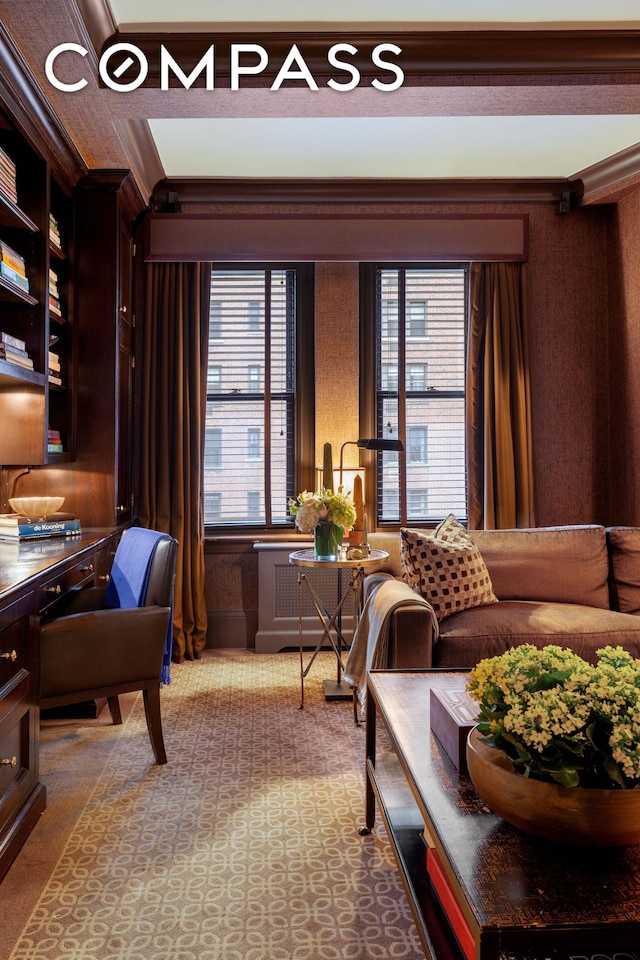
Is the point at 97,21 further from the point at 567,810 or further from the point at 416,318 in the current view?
the point at 567,810

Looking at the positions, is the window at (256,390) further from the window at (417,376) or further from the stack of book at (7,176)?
the stack of book at (7,176)

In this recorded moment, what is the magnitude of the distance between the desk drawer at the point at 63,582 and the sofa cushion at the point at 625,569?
2.49 m

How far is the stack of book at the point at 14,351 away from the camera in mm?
2811

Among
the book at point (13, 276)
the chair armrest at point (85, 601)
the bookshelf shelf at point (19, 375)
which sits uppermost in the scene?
the book at point (13, 276)

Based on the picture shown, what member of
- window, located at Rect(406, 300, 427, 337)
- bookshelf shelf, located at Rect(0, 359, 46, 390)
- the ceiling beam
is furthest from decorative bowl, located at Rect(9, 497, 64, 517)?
window, located at Rect(406, 300, 427, 337)

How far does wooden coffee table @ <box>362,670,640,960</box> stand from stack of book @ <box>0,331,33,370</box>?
220cm

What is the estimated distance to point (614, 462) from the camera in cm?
455

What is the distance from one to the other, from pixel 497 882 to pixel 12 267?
9.67 ft

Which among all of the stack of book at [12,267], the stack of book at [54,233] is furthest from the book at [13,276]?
the stack of book at [54,233]

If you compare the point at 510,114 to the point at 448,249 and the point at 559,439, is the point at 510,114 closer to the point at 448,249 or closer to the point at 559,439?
the point at 448,249

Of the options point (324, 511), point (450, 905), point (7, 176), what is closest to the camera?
point (450, 905)

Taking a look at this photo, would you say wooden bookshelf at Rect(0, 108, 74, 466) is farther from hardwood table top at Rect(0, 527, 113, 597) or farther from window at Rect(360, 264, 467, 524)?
window at Rect(360, 264, 467, 524)

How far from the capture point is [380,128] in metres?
3.69

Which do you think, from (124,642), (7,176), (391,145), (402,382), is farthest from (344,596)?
(391,145)
